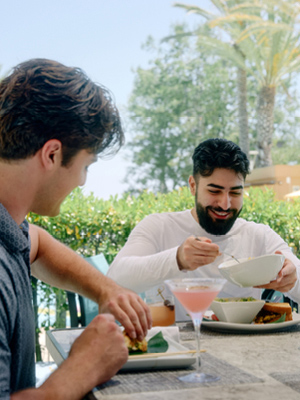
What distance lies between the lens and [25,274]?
1367 millimetres

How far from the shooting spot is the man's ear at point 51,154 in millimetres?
1333

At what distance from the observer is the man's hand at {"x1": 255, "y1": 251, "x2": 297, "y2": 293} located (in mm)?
2150

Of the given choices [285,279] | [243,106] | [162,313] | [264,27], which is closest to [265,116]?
[243,106]

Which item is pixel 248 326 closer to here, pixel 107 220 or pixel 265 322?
pixel 265 322

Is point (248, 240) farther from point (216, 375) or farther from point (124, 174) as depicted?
point (124, 174)

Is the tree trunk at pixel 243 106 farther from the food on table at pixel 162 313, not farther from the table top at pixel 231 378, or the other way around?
the table top at pixel 231 378

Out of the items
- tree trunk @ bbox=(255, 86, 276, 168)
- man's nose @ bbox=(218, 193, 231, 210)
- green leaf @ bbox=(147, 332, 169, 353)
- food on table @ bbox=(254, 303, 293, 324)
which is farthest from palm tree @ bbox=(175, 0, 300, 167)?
green leaf @ bbox=(147, 332, 169, 353)

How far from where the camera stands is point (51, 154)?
134cm

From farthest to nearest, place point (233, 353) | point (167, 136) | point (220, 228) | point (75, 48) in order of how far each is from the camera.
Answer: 1. point (75, 48)
2. point (167, 136)
3. point (220, 228)
4. point (233, 353)

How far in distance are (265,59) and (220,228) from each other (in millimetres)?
14908

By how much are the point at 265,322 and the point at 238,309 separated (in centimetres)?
12

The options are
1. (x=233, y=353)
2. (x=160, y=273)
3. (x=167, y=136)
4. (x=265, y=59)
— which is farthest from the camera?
(x=167, y=136)

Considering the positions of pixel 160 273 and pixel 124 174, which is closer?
pixel 160 273

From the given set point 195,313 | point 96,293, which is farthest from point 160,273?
point 195,313
